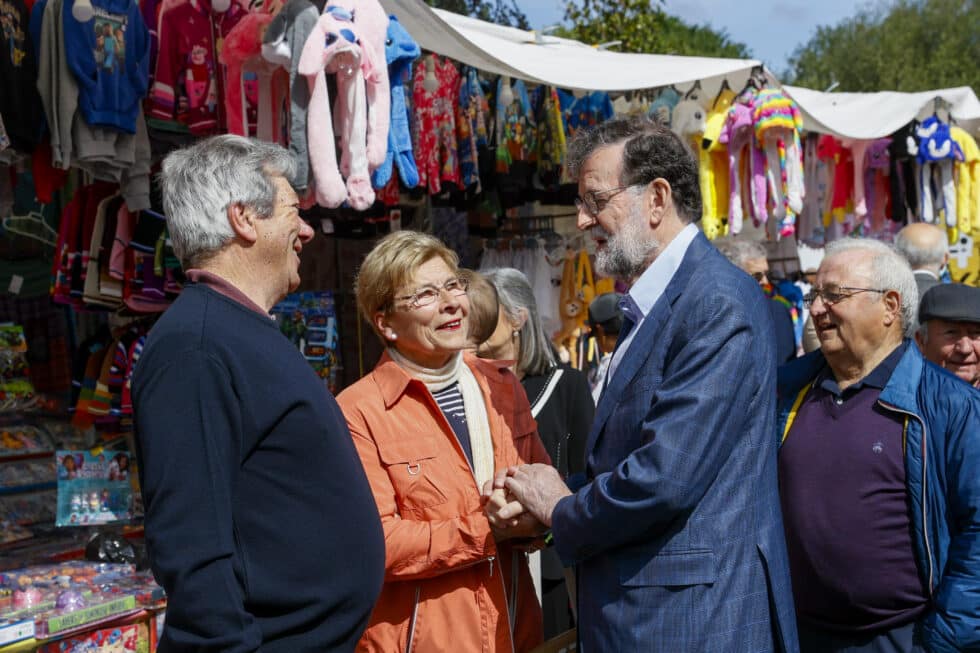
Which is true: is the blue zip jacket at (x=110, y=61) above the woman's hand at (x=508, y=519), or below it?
above

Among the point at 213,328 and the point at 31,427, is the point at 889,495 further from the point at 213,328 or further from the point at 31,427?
the point at 31,427

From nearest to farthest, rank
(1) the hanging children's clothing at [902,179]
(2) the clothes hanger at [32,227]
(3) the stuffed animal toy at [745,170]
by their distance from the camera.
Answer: (2) the clothes hanger at [32,227], (3) the stuffed animal toy at [745,170], (1) the hanging children's clothing at [902,179]

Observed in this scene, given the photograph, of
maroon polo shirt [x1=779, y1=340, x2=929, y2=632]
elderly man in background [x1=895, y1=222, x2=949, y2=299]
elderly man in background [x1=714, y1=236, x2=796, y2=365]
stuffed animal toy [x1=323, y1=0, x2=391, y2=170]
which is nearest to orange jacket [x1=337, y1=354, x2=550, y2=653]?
maroon polo shirt [x1=779, y1=340, x2=929, y2=632]

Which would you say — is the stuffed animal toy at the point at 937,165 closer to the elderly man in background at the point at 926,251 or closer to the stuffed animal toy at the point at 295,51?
the elderly man in background at the point at 926,251

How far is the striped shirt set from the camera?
2406 mm

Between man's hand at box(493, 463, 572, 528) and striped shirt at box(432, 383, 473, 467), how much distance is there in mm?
227

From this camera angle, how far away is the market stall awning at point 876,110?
22.2 ft

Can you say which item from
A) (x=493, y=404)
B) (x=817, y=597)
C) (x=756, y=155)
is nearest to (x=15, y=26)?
(x=493, y=404)

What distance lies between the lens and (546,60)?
4.91m

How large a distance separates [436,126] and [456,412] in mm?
2825

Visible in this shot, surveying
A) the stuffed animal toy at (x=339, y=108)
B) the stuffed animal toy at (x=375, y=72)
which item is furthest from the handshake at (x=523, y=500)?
the stuffed animal toy at (x=375, y=72)

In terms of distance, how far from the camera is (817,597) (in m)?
2.38

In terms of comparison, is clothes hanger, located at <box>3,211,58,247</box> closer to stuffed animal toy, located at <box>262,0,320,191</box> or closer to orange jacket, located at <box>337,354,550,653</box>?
stuffed animal toy, located at <box>262,0,320,191</box>

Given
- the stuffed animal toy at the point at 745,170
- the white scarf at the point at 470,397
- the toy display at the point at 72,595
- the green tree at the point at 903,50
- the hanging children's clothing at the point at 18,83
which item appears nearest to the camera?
the white scarf at the point at 470,397
